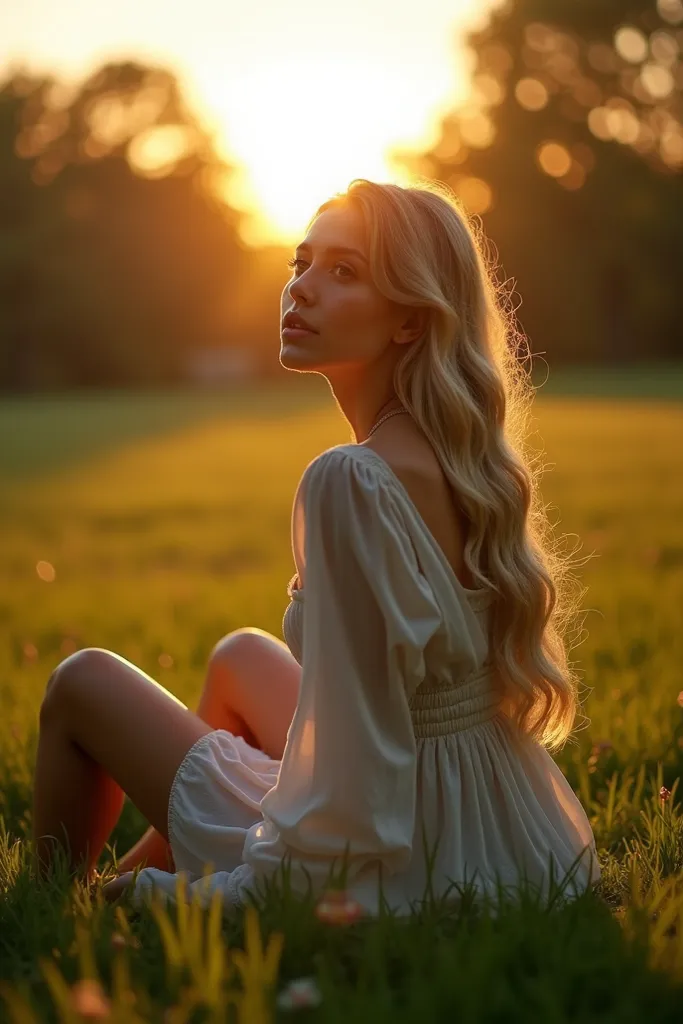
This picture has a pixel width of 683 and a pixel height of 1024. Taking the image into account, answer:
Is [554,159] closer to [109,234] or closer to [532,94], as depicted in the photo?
[532,94]

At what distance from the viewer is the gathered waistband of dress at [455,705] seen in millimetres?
2682

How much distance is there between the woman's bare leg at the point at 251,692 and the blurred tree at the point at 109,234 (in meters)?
50.7

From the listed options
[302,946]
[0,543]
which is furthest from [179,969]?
[0,543]

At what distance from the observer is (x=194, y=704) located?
4973 mm

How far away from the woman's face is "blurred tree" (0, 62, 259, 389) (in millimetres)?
51203

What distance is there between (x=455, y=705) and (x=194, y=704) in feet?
7.90

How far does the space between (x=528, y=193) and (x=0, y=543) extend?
43.1 m

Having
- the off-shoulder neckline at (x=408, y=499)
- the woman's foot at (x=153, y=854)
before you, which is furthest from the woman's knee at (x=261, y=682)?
the off-shoulder neckline at (x=408, y=499)

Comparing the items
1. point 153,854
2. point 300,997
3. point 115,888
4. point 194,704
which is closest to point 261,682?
point 153,854

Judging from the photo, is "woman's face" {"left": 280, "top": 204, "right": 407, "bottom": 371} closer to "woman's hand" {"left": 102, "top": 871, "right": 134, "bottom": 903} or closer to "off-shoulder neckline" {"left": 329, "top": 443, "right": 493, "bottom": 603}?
"off-shoulder neckline" {"left": 329, "top": 443, "right": 493, "bottom": 603}

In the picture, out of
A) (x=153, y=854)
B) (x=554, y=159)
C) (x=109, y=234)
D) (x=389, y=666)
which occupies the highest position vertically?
(x=109, y=234)

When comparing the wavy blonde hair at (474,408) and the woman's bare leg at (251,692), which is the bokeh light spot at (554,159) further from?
the wavy blonde hair at (474,408)

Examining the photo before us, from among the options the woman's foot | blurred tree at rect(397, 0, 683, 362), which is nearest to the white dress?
the woman's foot

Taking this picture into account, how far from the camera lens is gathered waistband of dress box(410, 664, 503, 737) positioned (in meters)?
2.68
